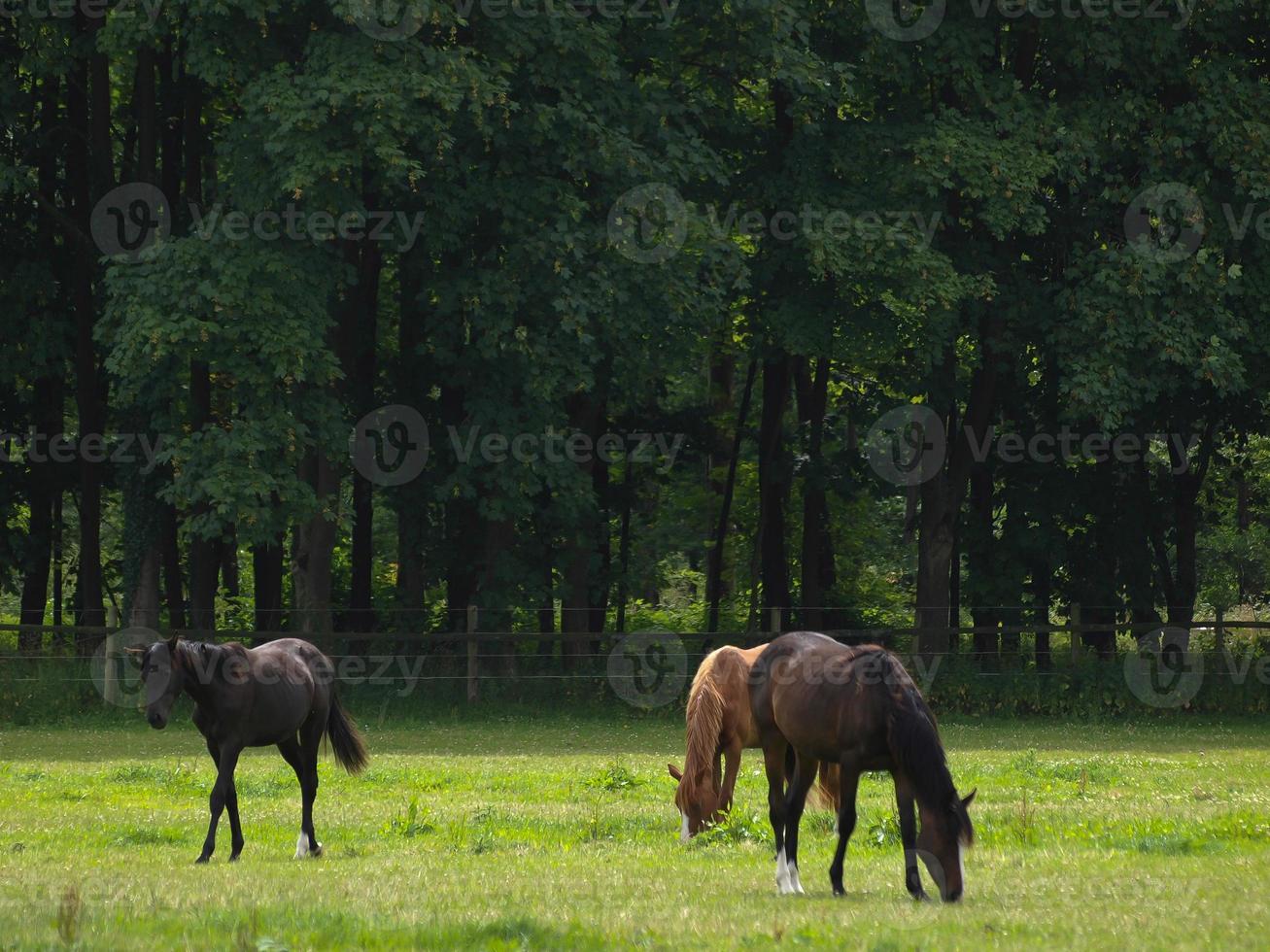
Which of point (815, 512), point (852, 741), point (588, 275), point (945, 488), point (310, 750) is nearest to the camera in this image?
point (852, 741)

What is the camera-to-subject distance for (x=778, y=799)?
37.1ft

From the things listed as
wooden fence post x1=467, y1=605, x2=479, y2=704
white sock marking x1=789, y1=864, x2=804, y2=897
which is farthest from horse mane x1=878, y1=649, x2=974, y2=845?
wooden fence post x1=467, y1=605, x2=479, y2=704

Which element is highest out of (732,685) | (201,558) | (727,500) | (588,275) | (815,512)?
(588,275)

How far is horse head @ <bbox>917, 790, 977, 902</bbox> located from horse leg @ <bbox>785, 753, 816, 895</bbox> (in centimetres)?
104

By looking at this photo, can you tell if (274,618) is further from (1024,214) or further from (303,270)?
(1024,214)

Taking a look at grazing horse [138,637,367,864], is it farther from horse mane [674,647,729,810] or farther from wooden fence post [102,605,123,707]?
wooden fence post [102,605,123,707]

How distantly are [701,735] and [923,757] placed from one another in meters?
4.56

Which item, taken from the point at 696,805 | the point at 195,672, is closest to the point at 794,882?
the point at 696,805

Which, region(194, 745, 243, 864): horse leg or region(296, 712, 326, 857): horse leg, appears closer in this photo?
region(194, 745, 243, 864): horse leg

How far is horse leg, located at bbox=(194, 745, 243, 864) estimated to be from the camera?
41.2 ft

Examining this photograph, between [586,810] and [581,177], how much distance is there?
1453 centimetres

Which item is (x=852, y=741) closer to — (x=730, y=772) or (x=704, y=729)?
(x=704, y=729)

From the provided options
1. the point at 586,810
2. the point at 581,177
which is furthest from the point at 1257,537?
→ the point at 586,810

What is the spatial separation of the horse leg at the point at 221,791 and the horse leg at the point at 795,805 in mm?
4287
